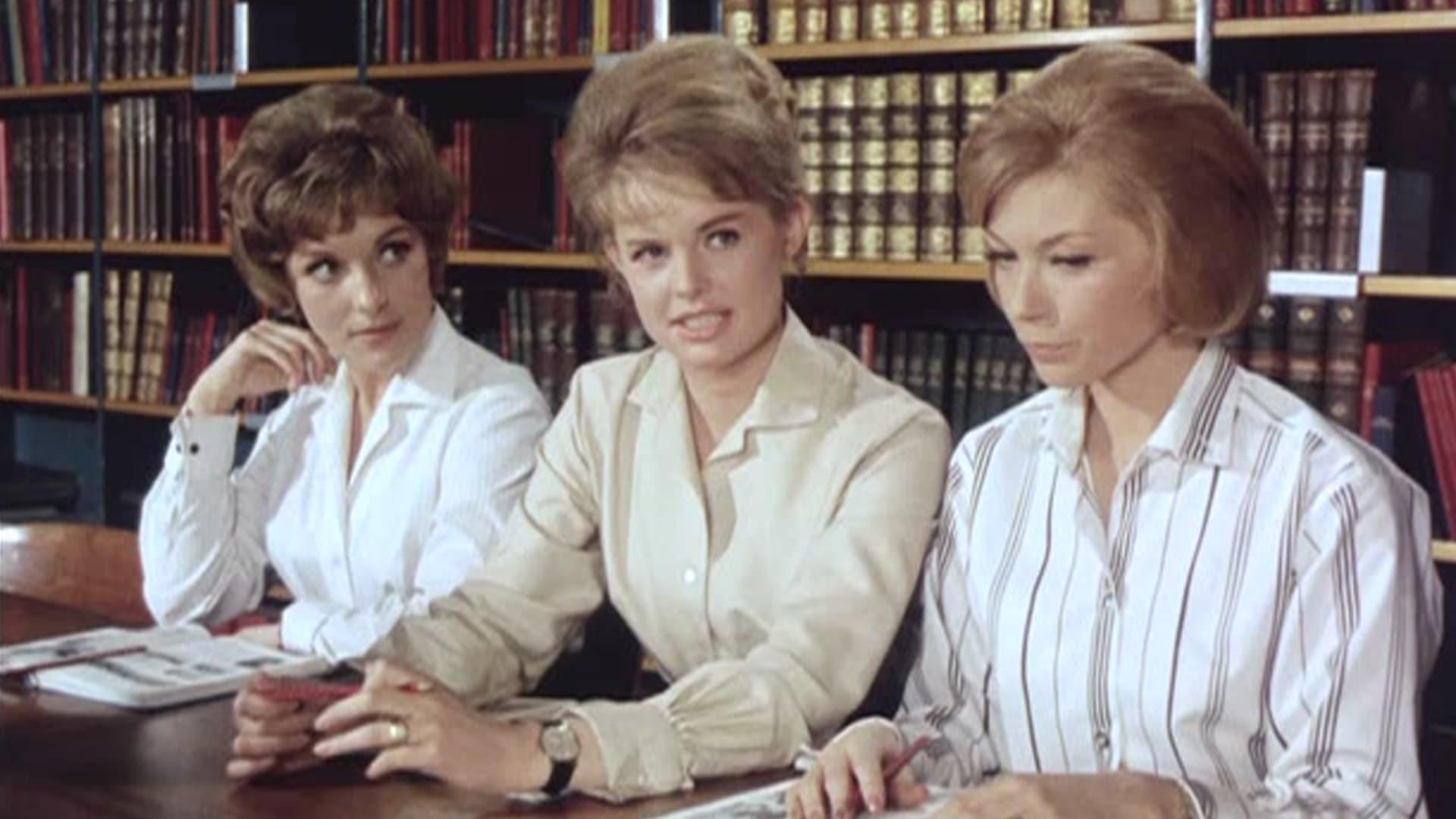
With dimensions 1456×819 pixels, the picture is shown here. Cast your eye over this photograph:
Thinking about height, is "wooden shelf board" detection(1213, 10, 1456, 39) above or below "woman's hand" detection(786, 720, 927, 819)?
above

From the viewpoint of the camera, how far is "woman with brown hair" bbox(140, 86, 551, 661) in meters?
1.99

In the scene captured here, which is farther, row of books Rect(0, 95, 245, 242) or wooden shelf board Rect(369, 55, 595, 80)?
row of books Rect(0, 95, 245, 242)

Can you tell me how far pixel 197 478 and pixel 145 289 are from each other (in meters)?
2.33

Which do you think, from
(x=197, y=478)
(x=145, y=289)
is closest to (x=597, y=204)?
(x=197, y=478)

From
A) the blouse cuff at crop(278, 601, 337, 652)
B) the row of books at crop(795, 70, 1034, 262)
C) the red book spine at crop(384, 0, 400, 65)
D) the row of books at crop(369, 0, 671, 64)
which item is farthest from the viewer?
the red book spine at crop(384, 0, 400, 65)

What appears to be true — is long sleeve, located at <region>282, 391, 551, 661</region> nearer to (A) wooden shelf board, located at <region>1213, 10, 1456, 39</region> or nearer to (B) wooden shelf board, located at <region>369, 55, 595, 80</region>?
(A) wooden shelf board, located at <region>1213, 10, 1456, 39</region>

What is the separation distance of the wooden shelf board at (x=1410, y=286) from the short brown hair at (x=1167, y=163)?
1.34 metres

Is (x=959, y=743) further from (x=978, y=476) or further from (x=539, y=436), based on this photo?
(x=539, y=436)

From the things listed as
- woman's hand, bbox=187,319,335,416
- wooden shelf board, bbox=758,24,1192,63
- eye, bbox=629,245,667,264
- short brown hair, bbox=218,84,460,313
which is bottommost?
woman's hand, bbox=187,319,335,416

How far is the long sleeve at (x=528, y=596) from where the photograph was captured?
1663 mm

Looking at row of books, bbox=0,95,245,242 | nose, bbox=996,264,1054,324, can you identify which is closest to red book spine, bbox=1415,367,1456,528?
nose, bbox=996,264,1054,324

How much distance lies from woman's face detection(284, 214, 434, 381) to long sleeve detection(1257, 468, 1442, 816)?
3.56ft

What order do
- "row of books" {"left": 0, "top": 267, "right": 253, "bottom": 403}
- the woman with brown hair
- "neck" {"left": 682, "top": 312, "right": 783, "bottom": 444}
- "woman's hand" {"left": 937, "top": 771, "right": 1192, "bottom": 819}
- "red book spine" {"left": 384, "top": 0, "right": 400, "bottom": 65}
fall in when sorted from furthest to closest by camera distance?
"row of books" {"left": 0, "top": 267, "right": 253, "bottom": 403} → "red book spine" {"left": 384, "top": 0, "right": 400, "bottom": 65} → the woman with brown hair → "neck" {"left": 682, "top": 312, "right": 783, "bottom": 444} → "woman's hand" {"left": 937, "top": 771, "right": 1192, "bottom": 819}

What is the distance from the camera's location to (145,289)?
438 cm
